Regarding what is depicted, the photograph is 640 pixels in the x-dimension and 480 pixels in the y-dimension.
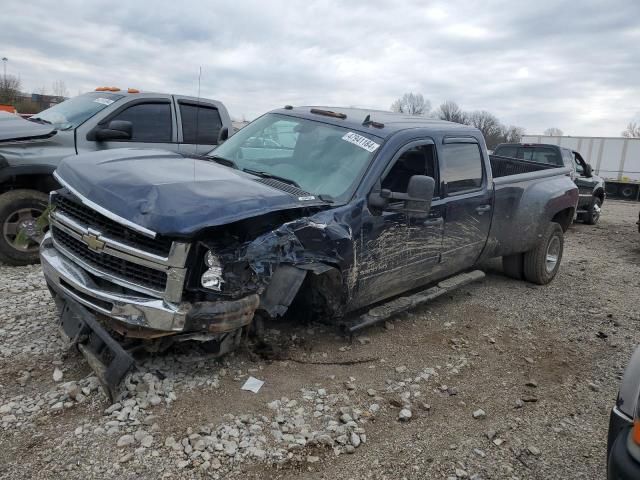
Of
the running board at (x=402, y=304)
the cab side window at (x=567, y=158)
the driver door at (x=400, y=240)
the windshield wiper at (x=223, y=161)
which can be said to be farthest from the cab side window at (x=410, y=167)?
the cab side window at (x=567, y=158)

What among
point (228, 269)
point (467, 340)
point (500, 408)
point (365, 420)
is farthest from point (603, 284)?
point (228, 269)

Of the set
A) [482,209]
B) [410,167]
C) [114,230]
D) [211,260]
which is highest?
[410,167]

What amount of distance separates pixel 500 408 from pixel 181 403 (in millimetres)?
2185

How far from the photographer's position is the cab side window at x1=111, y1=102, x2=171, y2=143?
6422 millimetres

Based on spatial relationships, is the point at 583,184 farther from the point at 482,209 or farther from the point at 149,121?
the point at 149,121

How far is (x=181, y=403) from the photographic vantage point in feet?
10.4

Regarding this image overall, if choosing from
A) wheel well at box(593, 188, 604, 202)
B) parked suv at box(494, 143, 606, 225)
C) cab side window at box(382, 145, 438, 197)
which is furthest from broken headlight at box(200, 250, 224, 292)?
wheel well at box(593, 188, 604, 202)

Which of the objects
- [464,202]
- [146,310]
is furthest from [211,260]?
[464,202]

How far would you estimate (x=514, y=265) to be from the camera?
21.4 ft

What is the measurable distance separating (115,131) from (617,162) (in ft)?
80.6

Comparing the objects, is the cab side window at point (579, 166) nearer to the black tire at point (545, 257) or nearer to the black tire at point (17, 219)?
the black tire at point (545, 257)

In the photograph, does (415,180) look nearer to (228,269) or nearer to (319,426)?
(228,269)

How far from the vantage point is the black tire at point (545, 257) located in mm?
6340

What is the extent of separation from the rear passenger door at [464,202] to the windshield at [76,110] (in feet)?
14.0
